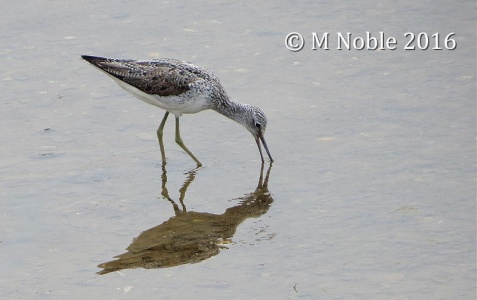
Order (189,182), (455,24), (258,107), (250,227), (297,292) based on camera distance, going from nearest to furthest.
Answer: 1. (297,292)
2. (250,227)
3. (189,182)
4. (258,107)
5. (455,24)

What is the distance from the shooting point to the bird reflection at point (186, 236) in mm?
7637

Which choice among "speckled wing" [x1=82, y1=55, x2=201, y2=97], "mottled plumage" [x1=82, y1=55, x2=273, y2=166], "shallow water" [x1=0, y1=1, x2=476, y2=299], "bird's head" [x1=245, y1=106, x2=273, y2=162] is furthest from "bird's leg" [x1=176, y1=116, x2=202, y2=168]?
"bird's head" [x1=245, y1=106, x2=273, y2=162]

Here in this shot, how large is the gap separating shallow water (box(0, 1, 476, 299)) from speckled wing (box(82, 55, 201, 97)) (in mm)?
681

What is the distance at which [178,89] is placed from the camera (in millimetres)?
9273

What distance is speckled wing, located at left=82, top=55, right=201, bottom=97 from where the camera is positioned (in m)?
9.30

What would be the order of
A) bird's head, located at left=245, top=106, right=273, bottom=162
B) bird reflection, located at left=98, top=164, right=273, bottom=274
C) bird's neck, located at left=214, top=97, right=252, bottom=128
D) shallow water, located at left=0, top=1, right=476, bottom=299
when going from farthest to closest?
bird's neck, located at left=214, top=97, right=252, bottom=128, bird's head, located at left=245, top=106, right=273, bottom=162, bird reflection, located at left=98, top=164, right=273, bottom=274, shallow water, located at left=0, top=1, right=476, bottom=299

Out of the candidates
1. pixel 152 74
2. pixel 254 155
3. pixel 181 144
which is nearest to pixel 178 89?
pixel 152 74

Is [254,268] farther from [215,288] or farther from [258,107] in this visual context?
[258,107]

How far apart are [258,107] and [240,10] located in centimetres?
305

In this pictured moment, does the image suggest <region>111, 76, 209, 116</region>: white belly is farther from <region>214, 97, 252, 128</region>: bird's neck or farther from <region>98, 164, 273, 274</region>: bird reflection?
<region>98, 164, 273, 274</region>: bird reflection

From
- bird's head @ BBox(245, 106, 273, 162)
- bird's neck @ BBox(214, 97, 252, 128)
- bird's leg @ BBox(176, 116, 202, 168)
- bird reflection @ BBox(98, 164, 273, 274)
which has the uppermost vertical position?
bird's neck @ BBox(214, 97, 252, 128)

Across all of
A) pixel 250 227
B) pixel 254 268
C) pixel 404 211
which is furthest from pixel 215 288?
pixel 404 211

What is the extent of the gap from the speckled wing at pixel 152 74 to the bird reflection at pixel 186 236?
993 millimetres

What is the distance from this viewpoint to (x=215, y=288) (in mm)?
7188
